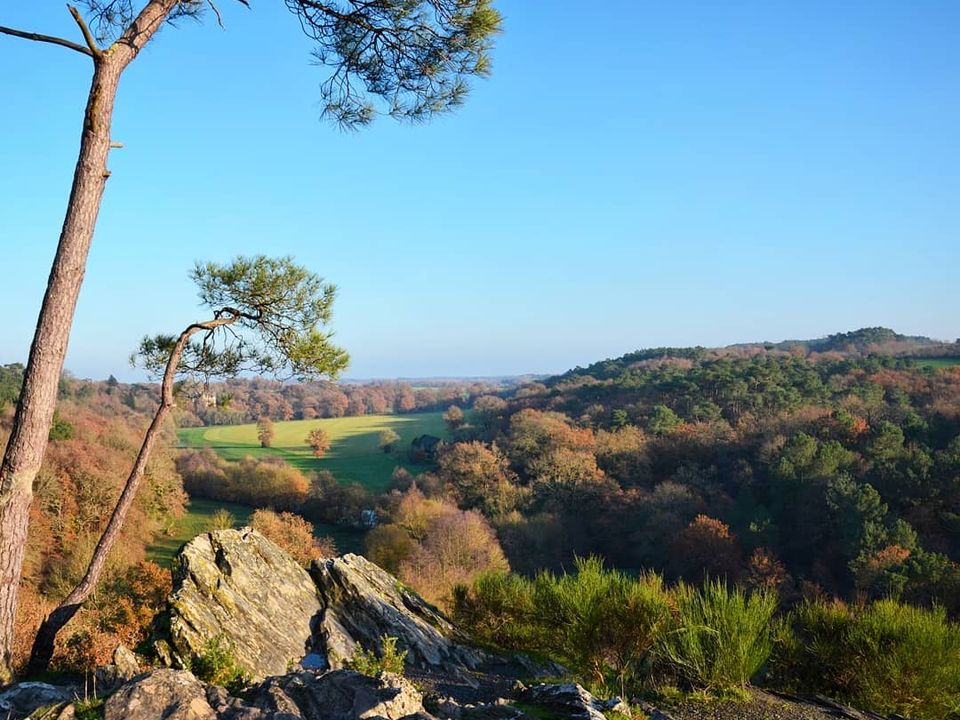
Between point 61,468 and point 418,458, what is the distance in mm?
34549

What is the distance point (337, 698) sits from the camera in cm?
462

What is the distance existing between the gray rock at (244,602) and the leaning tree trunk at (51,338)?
6.42 feet

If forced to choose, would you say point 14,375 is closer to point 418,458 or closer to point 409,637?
point 418,458

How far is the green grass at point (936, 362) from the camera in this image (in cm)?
5864

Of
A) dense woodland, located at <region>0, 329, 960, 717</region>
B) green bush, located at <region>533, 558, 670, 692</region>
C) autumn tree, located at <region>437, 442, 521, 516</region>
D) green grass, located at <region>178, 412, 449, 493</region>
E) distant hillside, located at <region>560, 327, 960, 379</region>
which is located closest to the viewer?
green bush, located at <region>533, 558, 670, 692</region>

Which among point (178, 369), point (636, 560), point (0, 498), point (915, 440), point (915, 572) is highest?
point (178, 369)

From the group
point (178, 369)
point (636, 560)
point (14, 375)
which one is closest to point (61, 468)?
point (14, 375)

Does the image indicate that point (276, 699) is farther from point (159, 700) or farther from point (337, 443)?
point (337, 443)

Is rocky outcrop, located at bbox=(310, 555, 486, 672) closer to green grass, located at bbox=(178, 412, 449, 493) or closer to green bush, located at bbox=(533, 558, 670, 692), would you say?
green bush, located at bbox=(533, 558, 670, 692)

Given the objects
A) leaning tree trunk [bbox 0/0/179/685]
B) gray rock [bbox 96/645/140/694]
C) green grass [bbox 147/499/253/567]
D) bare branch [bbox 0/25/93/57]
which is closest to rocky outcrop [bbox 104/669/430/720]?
gray rock [bbox 96/645/140/694]

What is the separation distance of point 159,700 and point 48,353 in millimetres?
3702

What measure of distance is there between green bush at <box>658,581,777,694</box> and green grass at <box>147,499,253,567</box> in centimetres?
2088

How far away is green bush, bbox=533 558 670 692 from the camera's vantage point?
817 centimetres

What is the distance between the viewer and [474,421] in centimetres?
7112
